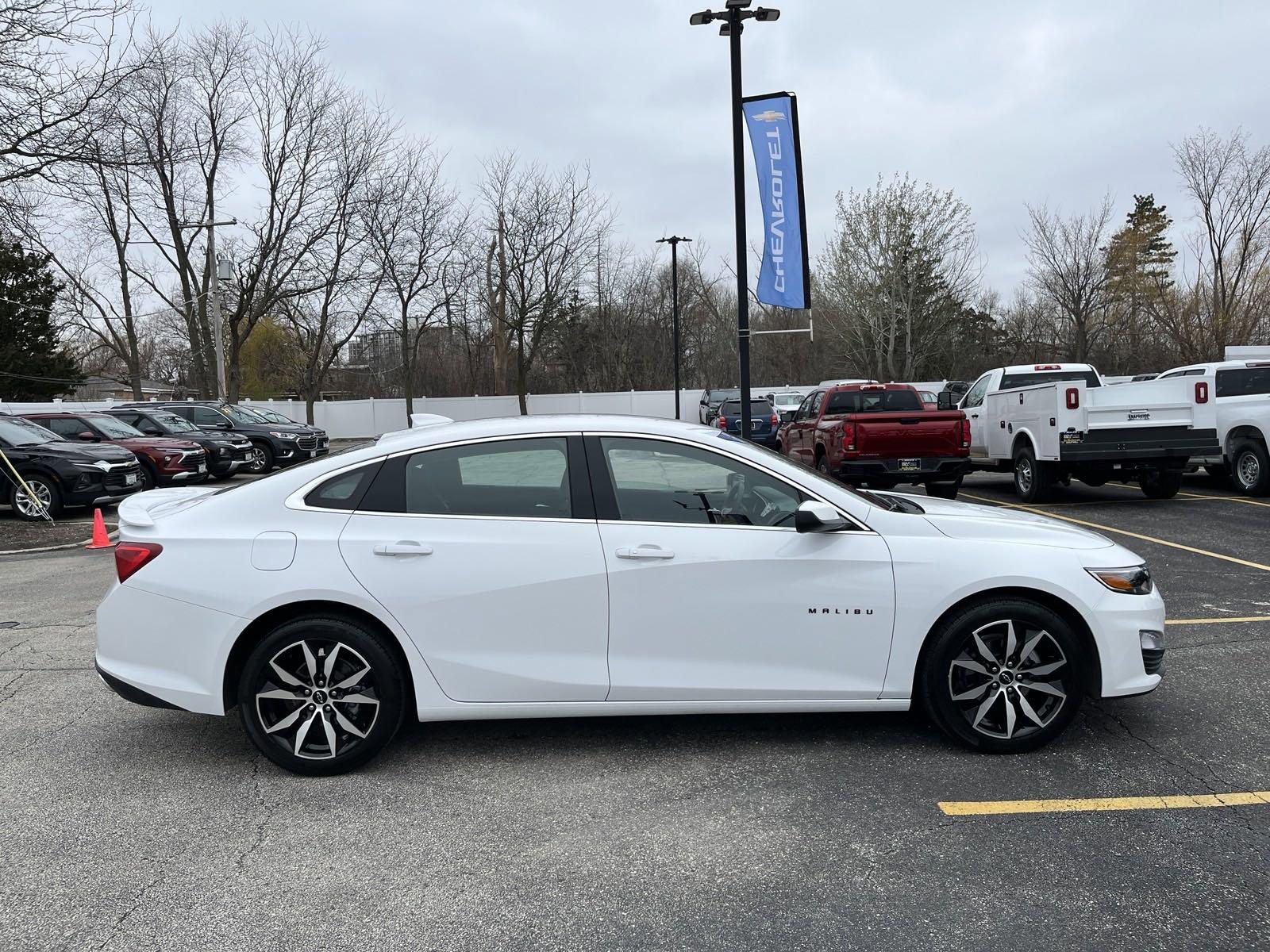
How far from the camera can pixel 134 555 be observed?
154 inches

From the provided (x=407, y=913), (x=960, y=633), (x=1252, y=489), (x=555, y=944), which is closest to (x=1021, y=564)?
(x=960, y=633)

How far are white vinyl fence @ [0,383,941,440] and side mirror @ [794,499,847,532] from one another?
37129 mm

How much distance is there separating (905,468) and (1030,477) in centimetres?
211

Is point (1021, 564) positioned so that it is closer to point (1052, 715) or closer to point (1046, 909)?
point (1052, 715)

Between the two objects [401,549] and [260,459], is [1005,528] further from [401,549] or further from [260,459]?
[260,459]

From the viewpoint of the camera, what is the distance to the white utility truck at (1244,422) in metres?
12.5

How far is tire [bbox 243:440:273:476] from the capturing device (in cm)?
2167

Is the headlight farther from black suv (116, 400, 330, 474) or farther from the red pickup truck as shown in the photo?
black suv (116, 400, 330, 474)

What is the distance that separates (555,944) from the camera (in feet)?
8.87

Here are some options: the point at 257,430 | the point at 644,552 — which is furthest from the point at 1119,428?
the point at 257,430

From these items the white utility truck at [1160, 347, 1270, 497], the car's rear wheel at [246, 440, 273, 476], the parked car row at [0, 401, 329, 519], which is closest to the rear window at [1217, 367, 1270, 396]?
the white utility truck at [1160, 347, 1270, 497]

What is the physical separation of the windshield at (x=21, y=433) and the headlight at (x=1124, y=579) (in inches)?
616

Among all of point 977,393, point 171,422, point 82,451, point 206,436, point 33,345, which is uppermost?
point 33,345

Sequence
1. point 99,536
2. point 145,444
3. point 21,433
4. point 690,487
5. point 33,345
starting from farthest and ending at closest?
1. point 33,345
2. point 145,444
3. point 21,433
4. point 99,536
5. point 690,487
